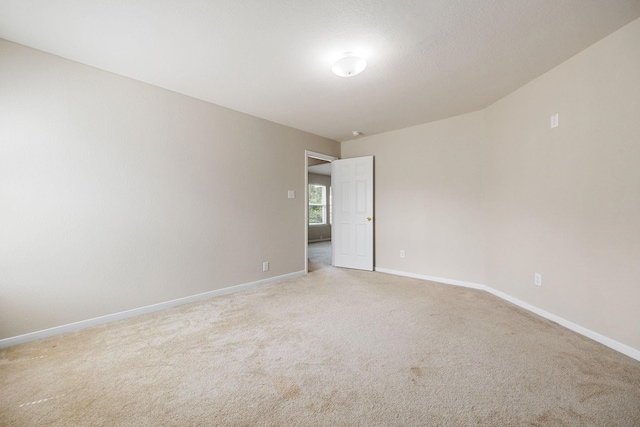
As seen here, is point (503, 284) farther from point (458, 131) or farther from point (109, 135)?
point (109, 135)

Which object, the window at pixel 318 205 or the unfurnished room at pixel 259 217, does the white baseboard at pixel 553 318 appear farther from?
the window at pixel 318 205

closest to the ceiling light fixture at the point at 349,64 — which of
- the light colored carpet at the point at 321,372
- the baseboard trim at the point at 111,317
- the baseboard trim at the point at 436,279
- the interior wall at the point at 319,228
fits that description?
the light colored carpet at the point at 321,372

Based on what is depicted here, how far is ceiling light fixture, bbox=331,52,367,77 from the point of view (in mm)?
2281

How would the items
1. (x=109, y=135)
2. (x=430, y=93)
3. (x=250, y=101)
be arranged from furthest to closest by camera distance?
1. (x=250, y=101)
2. (x=430, y=93)
3. (x=109, y=135)

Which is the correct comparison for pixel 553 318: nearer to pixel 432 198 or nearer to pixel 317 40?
pixel 432 198

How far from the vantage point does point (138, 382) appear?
1724 millimetres

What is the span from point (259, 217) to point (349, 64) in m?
2.39

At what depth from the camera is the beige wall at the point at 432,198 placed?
3.77 metres

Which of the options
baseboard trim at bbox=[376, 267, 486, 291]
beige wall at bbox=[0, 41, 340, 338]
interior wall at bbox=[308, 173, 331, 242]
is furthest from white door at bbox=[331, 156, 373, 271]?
interior wall at bbox=[308, 173, 331, 242]

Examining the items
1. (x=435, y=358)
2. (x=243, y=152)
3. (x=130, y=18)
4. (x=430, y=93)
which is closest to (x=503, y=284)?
(x=435, y=358)

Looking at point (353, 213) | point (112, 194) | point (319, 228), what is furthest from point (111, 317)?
point (319, 228)

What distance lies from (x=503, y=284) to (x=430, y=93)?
8.23 feet

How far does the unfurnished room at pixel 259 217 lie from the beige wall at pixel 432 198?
0.19 feet

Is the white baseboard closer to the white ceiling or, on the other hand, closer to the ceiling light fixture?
the white ceiling
